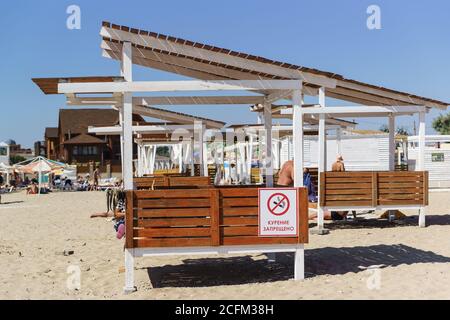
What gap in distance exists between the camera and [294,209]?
7.61 meters

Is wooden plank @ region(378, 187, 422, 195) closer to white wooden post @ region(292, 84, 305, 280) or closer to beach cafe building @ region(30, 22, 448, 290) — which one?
beach cafe building @ region(30, 22, 448, 290)

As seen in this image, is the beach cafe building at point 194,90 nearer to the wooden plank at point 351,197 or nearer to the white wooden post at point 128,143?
the white wooden post at point 128,143

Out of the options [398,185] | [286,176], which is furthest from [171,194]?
[398,185]

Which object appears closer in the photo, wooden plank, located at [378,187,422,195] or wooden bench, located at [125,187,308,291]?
wooden bench, located at [125,187,308,291]

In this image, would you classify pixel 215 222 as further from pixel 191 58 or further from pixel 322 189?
pixel 322 189

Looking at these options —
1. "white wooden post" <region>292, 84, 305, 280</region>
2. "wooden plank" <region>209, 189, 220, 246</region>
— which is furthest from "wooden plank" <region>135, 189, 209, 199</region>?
"white wooden post" <region>292, 84, 305, 280</region>

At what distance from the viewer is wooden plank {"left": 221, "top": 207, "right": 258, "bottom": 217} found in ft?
24.4

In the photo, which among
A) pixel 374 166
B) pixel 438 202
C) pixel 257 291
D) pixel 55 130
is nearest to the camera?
pixel 257 291

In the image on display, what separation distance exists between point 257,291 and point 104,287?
1961mm

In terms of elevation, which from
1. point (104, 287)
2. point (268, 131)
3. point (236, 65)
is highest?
point (236, 65)

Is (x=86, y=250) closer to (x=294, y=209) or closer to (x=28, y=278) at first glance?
(x=28, y=278)

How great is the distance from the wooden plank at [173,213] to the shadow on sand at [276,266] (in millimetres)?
927

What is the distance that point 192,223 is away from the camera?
7375mm

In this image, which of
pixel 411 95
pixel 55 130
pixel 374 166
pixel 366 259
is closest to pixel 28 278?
pixel 366 259
